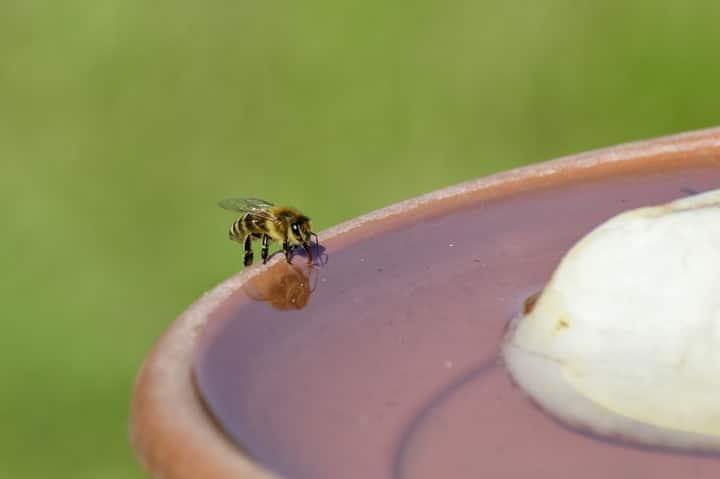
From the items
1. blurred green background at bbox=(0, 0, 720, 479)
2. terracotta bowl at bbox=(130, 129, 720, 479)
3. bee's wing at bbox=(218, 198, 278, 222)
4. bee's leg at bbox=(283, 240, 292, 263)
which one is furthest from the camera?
blurred green background at bbox=(0, 0, 720, 479)

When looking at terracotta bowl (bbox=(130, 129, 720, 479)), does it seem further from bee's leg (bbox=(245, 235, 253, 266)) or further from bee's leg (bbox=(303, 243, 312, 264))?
bee's leg (bbox=(245, 235, 253, 266))

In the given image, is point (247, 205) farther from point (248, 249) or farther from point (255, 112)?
point (255, 112)

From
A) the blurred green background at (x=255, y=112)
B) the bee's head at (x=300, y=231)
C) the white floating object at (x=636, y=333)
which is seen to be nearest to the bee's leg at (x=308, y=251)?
the bee's head at (x=300, y=231)

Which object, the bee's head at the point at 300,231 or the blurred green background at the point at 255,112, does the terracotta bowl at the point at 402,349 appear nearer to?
the bee's head at the point at 300,231

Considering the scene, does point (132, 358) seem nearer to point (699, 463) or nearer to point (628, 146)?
point (628, 146)

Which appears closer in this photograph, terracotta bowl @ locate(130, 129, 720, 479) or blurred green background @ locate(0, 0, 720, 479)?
terracotta bowl @ locate(130, 129, 720, 479)

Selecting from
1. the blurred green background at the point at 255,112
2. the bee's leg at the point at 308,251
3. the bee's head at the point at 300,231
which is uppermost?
the blurred green background at the point at 255,112

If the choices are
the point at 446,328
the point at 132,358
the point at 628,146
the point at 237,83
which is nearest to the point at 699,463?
the point at 446,328

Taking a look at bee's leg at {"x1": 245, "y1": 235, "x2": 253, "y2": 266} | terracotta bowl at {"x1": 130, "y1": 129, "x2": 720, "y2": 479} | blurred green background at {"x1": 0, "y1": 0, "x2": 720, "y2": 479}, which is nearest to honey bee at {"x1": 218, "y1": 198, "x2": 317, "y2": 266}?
bee's leg at {"x1": 245, "y1": 235, "x2": 253, "y2": 266}
